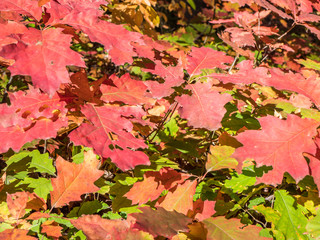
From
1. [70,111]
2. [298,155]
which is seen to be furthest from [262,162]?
[70,111]

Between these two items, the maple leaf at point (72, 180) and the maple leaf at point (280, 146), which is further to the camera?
the maple leaf at point (72, 180)

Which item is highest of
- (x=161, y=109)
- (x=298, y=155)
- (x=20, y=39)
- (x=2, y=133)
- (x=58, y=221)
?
(x=20, y=39)

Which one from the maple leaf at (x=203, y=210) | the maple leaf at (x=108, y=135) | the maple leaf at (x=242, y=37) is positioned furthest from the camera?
the maple leaf at (x=242, y=37)

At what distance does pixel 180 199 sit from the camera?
1.01 metres

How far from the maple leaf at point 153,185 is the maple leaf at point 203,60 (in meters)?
0.45

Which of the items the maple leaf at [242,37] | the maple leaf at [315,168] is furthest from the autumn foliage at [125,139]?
the maple leaf at [242,37]

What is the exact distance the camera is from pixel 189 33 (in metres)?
3.55

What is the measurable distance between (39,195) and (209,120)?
758 millimetres

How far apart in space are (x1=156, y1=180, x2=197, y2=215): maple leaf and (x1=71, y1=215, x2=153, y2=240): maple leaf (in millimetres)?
197

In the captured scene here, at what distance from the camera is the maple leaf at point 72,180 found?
989 mm

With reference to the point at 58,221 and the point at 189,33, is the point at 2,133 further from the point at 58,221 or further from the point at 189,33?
the point at 189,33

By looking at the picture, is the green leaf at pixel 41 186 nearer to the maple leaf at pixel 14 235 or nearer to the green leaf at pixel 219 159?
the maple leaf at pixel 14 235

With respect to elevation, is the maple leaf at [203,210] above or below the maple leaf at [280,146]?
below

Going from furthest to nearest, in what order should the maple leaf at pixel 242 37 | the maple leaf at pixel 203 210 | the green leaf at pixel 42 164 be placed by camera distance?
the maple leaf at pixel 242 37, the green leaf at pixel 42 164, the maple leaf at pixel 203 210
